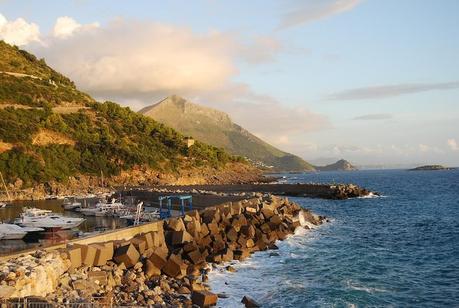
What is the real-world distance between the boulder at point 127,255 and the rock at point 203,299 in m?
4.68

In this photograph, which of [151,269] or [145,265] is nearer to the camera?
[151,269]

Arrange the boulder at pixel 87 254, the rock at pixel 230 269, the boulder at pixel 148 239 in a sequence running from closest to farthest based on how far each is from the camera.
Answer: the boulder at pixel 87 254 → the boulder at pixel 148 239 → the rock at pixel 230 269

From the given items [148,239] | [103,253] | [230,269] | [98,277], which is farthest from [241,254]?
[98,277]

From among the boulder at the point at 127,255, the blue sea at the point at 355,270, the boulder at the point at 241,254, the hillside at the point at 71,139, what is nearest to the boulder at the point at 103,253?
the boulder at the point at 127,255

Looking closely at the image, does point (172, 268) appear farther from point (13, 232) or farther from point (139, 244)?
point (13, 232)

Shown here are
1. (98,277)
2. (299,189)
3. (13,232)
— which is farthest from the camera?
(299,189)

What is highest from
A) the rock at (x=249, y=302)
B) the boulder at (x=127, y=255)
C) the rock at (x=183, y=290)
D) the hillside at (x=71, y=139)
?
the hillside at (x=71, y=139)

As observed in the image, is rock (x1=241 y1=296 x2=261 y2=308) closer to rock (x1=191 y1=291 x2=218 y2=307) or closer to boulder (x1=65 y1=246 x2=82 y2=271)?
rock (x1=191 y1=291 x2=218 y2=307)

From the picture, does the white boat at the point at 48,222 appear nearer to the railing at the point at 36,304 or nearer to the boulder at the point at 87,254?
the boulder at the point at 87,254

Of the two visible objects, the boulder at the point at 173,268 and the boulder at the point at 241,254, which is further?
the boulder at the point at 241,254

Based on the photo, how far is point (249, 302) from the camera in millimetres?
20797

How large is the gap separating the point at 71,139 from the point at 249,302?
90.5m

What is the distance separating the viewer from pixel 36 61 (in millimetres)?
164375

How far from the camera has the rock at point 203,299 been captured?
19413 mm
